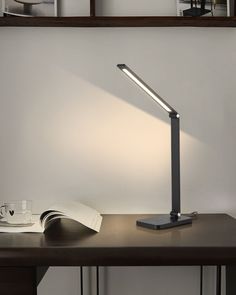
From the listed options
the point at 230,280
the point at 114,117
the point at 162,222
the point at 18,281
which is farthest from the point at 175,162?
the point at 18,281

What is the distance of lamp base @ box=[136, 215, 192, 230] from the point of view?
1351 mm

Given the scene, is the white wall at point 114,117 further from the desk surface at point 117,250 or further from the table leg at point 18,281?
the table leg at point 18,281

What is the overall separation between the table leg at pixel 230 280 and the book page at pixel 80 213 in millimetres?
389

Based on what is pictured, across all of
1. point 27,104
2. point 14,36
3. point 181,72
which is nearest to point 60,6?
point 14,36

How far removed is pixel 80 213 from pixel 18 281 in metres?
0.31

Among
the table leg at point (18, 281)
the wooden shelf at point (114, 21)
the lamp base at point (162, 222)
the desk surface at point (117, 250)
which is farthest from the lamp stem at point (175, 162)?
the table leg at point (18, 281)

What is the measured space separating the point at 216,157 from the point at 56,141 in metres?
0.49

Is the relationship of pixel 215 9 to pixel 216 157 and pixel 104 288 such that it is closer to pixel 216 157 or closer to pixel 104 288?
pixel 216 157

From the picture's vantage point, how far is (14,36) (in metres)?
1.59

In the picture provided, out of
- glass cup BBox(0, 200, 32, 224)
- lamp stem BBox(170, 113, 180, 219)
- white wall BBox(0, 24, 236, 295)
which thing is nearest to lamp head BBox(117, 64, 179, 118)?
lamp stem BBox(170, 113, 180, 219)

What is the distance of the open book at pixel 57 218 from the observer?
1.30 m

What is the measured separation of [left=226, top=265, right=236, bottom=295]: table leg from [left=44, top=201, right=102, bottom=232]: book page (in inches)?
15.3

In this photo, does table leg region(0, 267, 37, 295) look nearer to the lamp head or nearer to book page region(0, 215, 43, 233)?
book page region(0, 215, 43, 233)

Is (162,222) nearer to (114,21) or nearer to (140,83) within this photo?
(140,83)
